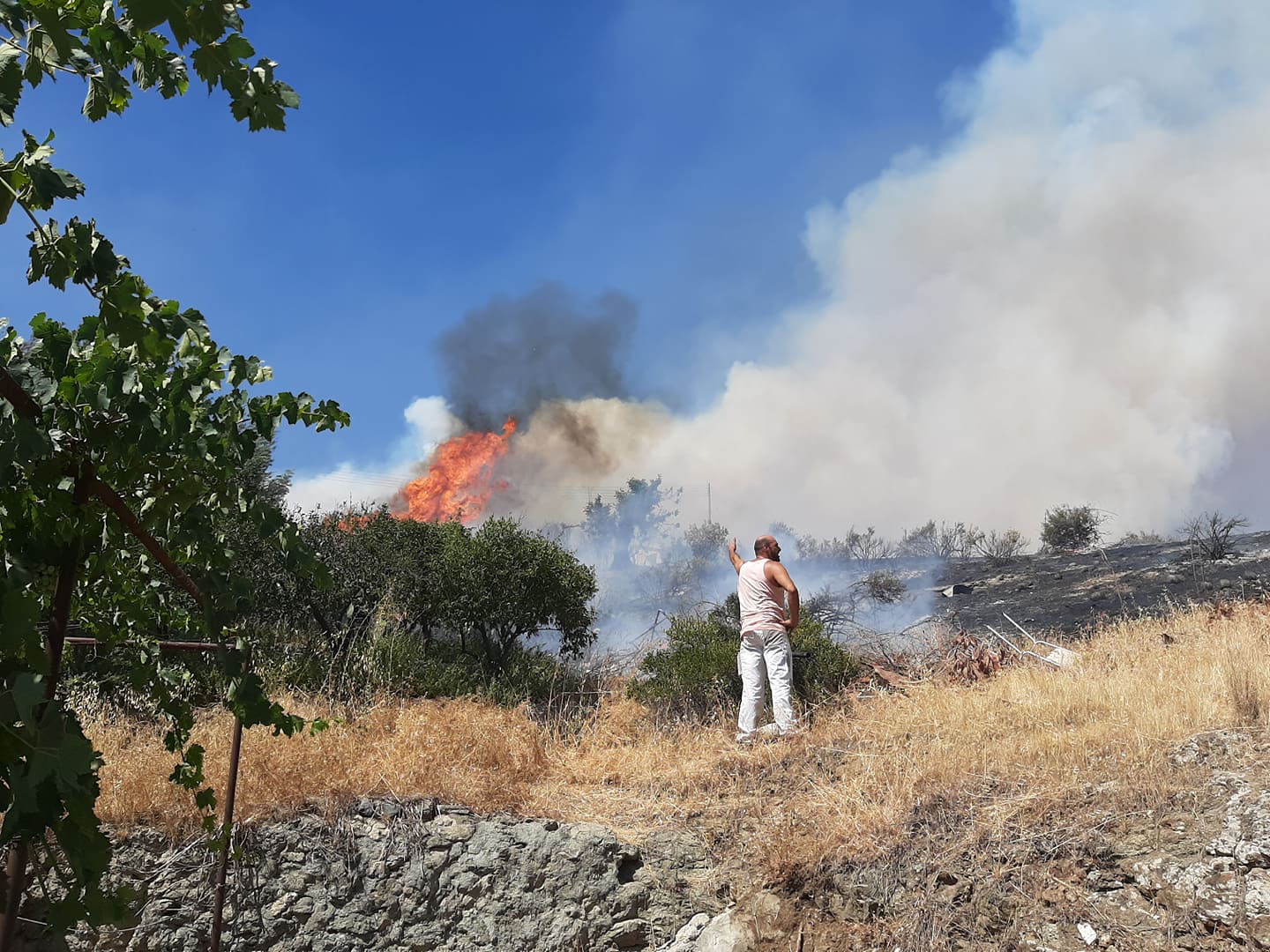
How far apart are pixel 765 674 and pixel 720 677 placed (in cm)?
129

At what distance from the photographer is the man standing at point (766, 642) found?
8672 mm

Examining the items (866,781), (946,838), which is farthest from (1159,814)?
(866,781)

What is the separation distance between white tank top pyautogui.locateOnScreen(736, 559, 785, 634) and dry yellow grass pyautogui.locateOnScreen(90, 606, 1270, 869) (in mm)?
1104

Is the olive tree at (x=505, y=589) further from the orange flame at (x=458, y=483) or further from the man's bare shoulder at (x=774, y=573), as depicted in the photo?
the orange flame at (x=458, y=483)

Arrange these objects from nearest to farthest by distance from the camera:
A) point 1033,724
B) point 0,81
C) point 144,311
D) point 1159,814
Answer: point 0,81
point 144,311
point 1159,814
point 1033,724

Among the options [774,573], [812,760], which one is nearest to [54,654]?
[812,760]

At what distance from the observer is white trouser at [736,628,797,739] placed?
8.66 metres

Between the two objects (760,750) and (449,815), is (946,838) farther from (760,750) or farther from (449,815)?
(449,815)

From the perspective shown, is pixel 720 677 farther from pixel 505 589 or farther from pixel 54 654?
pixel 54 654

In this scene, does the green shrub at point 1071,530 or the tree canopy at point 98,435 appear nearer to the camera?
the tree canopy at point 98,435

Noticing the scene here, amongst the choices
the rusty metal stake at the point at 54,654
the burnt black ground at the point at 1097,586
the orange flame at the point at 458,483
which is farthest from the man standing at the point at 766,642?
the orange flame at the point at 458,483

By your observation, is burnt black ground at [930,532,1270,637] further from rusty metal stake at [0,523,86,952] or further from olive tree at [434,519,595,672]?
rusty metal stake at [0,523,86,952]

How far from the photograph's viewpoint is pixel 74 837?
76.4 inches

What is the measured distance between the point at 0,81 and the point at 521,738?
733cm
